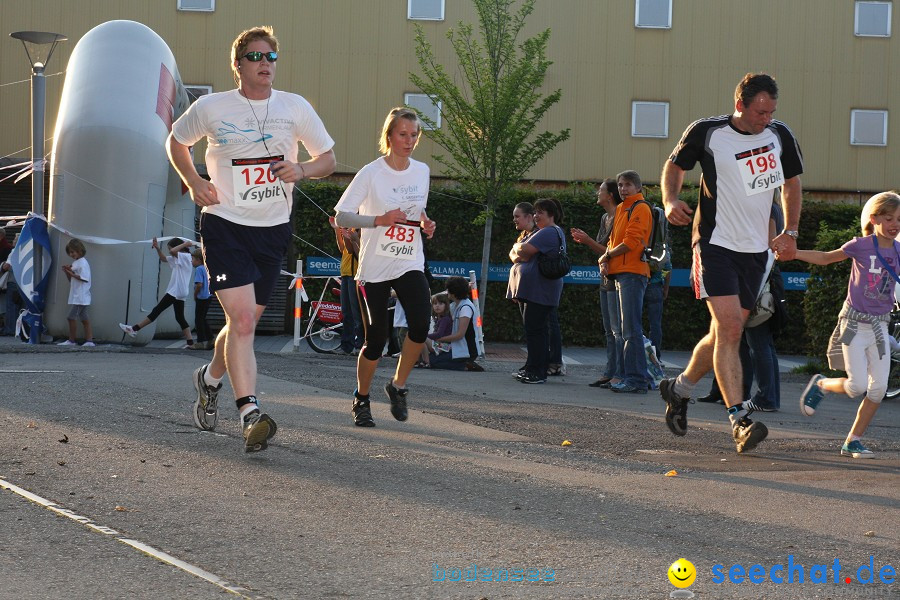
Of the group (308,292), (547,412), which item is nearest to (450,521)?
(547,412)

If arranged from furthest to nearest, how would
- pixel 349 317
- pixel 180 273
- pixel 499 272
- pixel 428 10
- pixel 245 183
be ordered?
pixel 428 10, pixel 499 272, pixel 180 273, pixel 349 317, pixel 245 183

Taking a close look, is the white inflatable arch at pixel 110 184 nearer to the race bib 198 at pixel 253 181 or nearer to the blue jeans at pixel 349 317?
the blue jeans at pixel 349 317

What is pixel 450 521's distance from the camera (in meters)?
4.61

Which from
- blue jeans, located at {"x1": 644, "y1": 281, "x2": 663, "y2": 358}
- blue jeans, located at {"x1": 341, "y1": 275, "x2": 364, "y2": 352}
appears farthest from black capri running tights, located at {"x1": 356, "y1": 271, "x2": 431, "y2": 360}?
blue jeans, located at {"x1": 341, "y1": 275, "x2": 364, "y2": 352}

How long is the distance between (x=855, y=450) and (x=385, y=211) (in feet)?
10.6

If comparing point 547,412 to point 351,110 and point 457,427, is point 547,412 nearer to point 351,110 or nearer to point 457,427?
point 457,427

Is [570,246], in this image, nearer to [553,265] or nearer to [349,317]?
[349,317]

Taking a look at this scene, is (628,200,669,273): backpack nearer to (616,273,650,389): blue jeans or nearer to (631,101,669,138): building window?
(616,273,650,389): blue jeans

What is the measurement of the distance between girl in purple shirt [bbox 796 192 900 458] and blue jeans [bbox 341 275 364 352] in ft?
31.7

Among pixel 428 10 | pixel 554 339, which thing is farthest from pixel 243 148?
pixel 428 10

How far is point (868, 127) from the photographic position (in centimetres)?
3042

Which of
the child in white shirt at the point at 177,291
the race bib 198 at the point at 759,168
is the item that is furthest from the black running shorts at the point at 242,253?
the child in white shirt at the point at 177,291

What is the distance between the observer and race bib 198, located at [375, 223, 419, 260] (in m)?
7.62

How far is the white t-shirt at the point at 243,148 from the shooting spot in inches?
250
